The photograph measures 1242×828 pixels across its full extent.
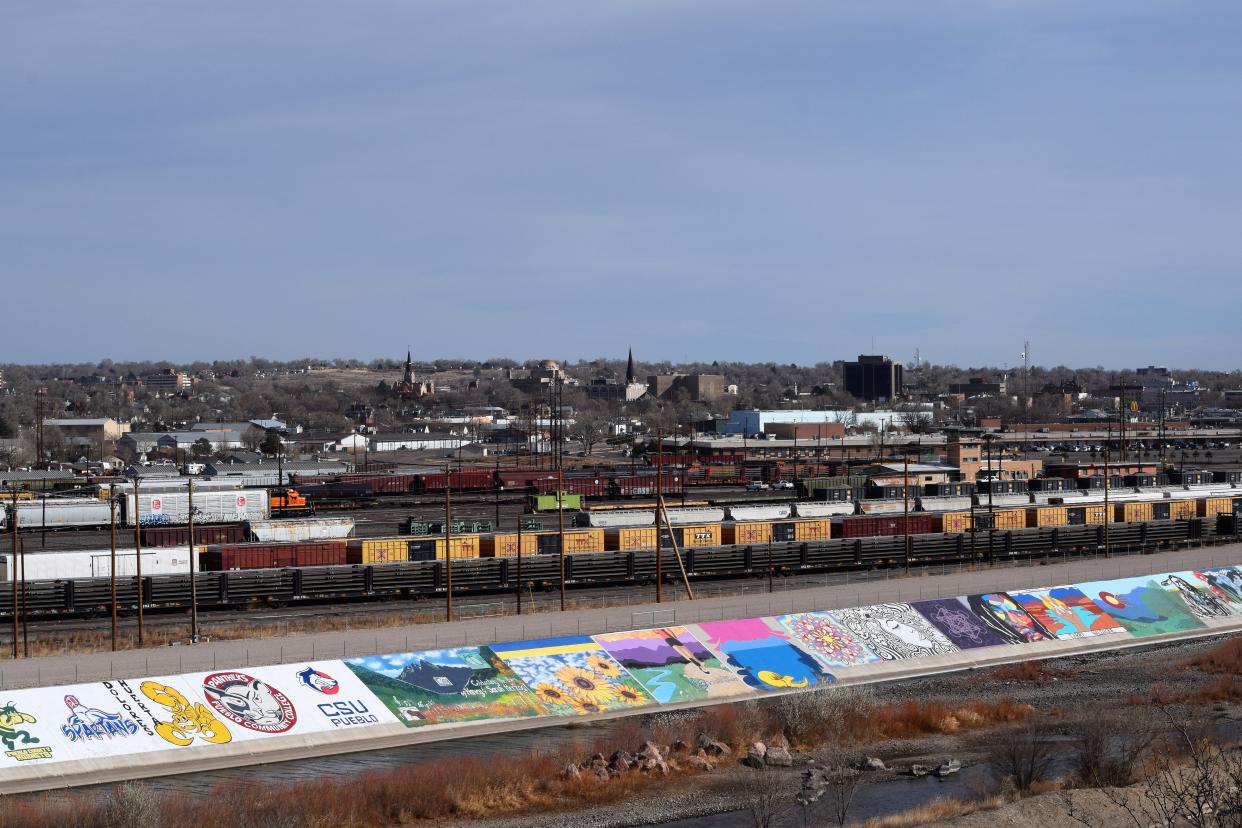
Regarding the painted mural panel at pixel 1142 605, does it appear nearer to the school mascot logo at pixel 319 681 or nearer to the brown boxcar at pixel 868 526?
the brown boxcar at pixel 868 526

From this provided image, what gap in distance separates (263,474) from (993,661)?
240 ft

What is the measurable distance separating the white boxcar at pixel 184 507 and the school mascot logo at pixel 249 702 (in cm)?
3979

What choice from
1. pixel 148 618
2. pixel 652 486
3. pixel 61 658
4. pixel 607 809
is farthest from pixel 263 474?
pixel 607 809

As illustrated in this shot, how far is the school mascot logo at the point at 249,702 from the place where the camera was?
33.6 meters

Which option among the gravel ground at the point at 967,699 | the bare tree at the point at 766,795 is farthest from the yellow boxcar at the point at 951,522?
the bare tree at the point at 766,795

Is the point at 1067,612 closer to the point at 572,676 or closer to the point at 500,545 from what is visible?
the point at 572,676

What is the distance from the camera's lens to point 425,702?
3641 centimetres

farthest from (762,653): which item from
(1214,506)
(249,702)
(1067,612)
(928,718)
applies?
(1214,506)

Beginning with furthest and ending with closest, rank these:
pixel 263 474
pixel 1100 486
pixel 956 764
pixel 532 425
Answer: pixel 532 425, pixel 263 474, pixel 1100 486, pixel 956 764

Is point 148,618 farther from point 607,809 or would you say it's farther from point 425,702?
point 607,809

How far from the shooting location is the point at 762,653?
42469mm

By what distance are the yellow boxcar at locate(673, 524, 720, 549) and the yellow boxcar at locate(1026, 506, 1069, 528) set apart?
20107 millimetres

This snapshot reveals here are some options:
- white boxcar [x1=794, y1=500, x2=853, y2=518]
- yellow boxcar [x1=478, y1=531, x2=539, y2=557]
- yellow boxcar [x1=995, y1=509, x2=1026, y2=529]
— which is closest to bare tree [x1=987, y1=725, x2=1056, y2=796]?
yellow boxcar [x1=478, y1=531, x2=539, y2=557]

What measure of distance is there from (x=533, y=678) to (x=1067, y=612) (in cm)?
2286
